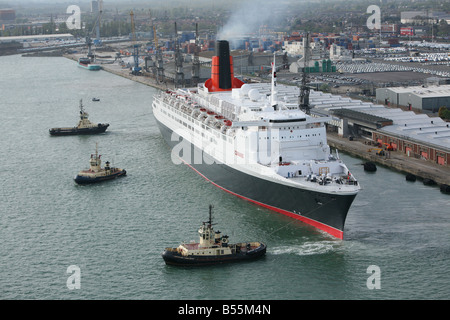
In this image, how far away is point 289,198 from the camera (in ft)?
64.2

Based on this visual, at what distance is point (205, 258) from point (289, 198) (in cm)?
394

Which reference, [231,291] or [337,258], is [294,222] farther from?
[231,291]

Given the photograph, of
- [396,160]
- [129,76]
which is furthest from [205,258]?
[129,76]

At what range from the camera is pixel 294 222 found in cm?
1956

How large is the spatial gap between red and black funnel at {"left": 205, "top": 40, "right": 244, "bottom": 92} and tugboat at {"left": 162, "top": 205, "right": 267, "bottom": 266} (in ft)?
43.1

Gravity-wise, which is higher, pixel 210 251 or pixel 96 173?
pixel 96 173

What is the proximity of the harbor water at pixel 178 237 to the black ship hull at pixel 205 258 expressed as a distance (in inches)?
6.3

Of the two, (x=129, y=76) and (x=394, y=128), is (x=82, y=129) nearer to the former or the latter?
(x=394, y=128)

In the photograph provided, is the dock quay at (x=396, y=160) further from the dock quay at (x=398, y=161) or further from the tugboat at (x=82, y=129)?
the tugboat at (x=82, y=129)

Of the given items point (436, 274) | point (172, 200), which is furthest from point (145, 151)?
point (436, 274)

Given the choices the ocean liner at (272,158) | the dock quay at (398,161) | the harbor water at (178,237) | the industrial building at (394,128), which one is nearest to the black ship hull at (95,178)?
the harbor water at (178,237)

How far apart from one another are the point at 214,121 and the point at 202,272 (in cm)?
910

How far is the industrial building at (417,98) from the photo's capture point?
119 feet

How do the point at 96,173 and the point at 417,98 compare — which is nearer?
the point at 96,173
